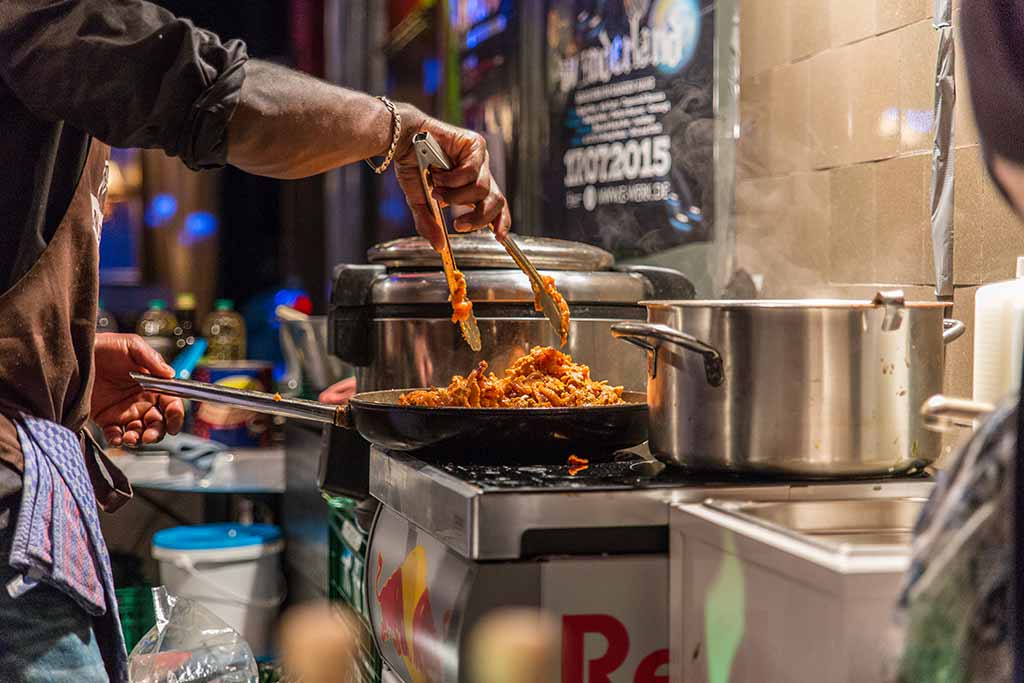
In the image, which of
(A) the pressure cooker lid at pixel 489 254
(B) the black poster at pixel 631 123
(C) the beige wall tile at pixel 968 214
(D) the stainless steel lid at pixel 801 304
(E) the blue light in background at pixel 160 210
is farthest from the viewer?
(E) the blue light in background at pixel 160 210

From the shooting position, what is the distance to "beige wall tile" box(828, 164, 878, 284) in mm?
2033

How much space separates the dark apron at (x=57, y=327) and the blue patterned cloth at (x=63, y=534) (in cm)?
2

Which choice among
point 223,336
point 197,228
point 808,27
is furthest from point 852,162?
point 197,228

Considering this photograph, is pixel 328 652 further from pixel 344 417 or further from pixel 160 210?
pixel 160 210

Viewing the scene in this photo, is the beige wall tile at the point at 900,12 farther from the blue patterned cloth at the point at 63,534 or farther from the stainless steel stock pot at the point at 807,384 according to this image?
the blue patterned cloth at the point at 63,534

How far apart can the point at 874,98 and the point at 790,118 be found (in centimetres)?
27

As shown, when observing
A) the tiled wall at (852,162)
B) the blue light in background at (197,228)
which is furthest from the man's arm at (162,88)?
the blue light in background at (197,228)

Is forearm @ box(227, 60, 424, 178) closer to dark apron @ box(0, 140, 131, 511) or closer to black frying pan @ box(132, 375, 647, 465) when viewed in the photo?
dark apron @ box(0, 140, 131, 511)

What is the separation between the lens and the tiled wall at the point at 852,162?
179cm

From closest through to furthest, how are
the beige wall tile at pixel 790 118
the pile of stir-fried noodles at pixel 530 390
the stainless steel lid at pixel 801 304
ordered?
the stainless steel lid at pixel 801 304 < the pile of stir-fried noodles at pixel 530 390 < the beige wall tile at pixel 790 118

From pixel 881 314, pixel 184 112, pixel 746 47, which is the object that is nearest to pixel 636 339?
pixel 881 314

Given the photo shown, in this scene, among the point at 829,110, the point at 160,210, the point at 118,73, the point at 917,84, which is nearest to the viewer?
the point at 118,73

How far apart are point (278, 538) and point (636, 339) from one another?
8.25 ft

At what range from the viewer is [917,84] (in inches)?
75.1
